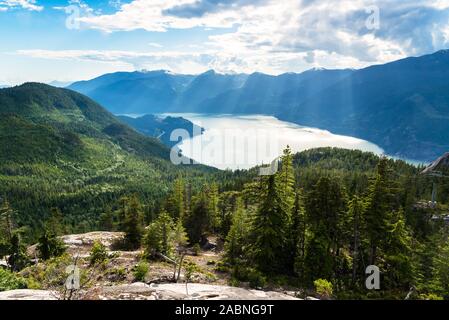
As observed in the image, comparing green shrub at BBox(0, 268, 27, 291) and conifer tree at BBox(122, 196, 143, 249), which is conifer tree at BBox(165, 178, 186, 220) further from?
green shrub at BBox(0, 268, 27, 291)

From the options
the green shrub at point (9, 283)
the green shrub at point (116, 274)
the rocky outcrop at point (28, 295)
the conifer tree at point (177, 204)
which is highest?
the rocky outcrop at point (28, 295)

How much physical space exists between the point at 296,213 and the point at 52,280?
23.6 m

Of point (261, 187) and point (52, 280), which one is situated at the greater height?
point (261, 187)

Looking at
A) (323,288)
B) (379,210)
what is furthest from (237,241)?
(379,210)

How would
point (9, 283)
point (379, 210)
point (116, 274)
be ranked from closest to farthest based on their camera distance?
1. point (9, 283)
2. point (116, 274)
3. point (379, 210)

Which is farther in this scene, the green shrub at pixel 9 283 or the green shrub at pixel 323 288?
the green shrub at pixel 323 288

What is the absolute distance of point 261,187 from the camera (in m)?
34.7

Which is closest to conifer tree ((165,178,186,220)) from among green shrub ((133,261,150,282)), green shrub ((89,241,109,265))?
green shrub ((89,241,109,265))

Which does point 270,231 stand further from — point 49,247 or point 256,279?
point 49,247

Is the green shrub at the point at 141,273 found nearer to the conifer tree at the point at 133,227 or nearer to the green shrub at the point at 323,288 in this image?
the green shrub at the point at 323,288

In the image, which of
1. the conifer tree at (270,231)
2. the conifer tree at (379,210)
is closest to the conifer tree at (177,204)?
the conifer tree at (270,231)

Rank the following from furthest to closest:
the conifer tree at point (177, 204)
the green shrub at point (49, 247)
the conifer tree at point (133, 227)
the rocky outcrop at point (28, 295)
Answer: the conifer tree at point (177, 204)
the conifer tree at point (133, 227)
the green shrub at point (49, 247)
the rocky outcrop at point (28, 295)
